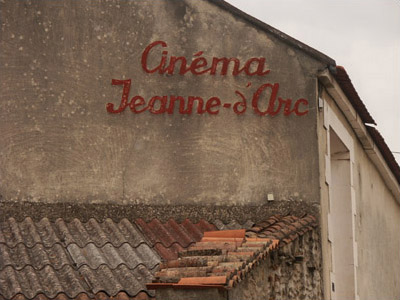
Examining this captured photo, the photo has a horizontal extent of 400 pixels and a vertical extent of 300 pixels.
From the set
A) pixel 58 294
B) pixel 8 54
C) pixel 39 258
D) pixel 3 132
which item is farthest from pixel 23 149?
pixel 58 294

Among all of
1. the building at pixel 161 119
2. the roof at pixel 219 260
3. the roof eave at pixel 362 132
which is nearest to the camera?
the roof at pixel 219 260

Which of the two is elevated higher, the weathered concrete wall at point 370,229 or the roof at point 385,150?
the roof at point 385,150

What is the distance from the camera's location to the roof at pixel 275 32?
52.0ft

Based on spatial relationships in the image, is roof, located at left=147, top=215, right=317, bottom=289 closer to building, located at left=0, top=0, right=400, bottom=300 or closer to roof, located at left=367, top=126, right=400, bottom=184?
building, located at left=0, top=0, right=400, bottom=300

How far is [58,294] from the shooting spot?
12562 millimetres

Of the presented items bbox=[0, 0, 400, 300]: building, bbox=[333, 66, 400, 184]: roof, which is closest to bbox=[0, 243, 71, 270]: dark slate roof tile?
bbox=[0, 0, 400, 300]: building

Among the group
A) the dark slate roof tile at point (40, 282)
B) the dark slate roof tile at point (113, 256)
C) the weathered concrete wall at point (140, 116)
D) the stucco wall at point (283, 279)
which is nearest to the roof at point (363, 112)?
the weathered concrete wall at point (140, 116)

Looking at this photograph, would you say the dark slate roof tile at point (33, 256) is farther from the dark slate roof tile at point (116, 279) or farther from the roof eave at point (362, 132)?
the roof eave at point (362, 132)

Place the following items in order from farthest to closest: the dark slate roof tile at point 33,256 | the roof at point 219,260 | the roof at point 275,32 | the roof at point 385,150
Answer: the roof at point 385,150 < the roof at point 275,32 < the dark slate roof tile at point 33,256 < the roof at point 219,260

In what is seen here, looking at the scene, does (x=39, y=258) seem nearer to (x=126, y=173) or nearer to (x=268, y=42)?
(x=126, y=173)

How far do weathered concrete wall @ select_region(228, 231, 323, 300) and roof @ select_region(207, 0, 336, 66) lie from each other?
2.55 meters

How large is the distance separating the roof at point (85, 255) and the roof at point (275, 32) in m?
2.87

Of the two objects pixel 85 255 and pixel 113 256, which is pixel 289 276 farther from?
pixel 85 255

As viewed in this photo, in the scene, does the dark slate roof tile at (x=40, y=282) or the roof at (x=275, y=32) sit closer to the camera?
the dark slate roof tile at (x=40, y=282)
